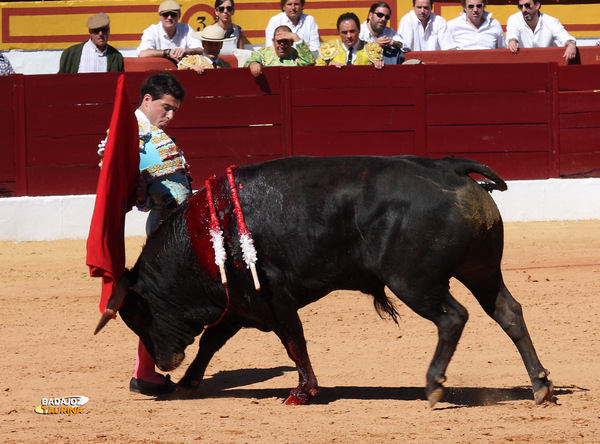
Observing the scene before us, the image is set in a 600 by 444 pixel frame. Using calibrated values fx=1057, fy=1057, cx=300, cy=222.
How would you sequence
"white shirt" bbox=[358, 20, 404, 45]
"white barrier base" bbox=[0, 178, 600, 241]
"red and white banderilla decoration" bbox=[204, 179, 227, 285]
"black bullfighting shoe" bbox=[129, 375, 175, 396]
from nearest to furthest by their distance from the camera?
"red and white banderilla decoration" bbox=[204, 179, 227, 285] < "black bullfighting shoe" bbox=[129, 375, 175, 396] < "white barrier base" bbox=[0, 178, 600, 241] < "white shirt" bbox=[358, 20, 404, 45]

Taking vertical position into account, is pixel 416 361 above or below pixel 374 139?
below

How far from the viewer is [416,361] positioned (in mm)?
4762

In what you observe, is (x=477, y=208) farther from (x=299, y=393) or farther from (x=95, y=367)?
(x=95, y=367)

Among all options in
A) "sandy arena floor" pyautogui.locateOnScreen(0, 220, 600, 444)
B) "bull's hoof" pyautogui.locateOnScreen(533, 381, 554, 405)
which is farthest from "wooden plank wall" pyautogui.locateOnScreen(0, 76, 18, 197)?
"bull's hoof" pyautogui.locateOnScreen(533, 381, 554, 405)

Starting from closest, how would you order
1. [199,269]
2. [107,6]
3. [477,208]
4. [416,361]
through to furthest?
[477,208]
[199,269]
[416,361]
[107,6]

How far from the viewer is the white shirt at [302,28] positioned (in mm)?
9180

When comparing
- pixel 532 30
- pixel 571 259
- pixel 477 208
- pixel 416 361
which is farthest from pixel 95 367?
pixel 532 30

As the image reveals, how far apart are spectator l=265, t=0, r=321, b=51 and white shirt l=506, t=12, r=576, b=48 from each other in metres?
1.76

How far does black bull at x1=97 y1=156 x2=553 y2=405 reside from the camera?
12.6ft

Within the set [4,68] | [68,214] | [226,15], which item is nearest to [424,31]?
[226,15]

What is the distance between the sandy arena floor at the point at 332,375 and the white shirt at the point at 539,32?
3102mm

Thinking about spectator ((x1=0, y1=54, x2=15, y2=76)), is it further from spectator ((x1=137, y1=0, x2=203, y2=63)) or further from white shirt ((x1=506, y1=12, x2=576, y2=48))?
white shirt ((x1=506, y1=12, x2=576, y2=48))

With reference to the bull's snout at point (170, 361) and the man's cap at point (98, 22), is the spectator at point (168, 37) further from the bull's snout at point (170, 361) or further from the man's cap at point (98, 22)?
the bull's snout at point (170, 361)

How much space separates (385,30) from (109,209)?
5.49 metres
